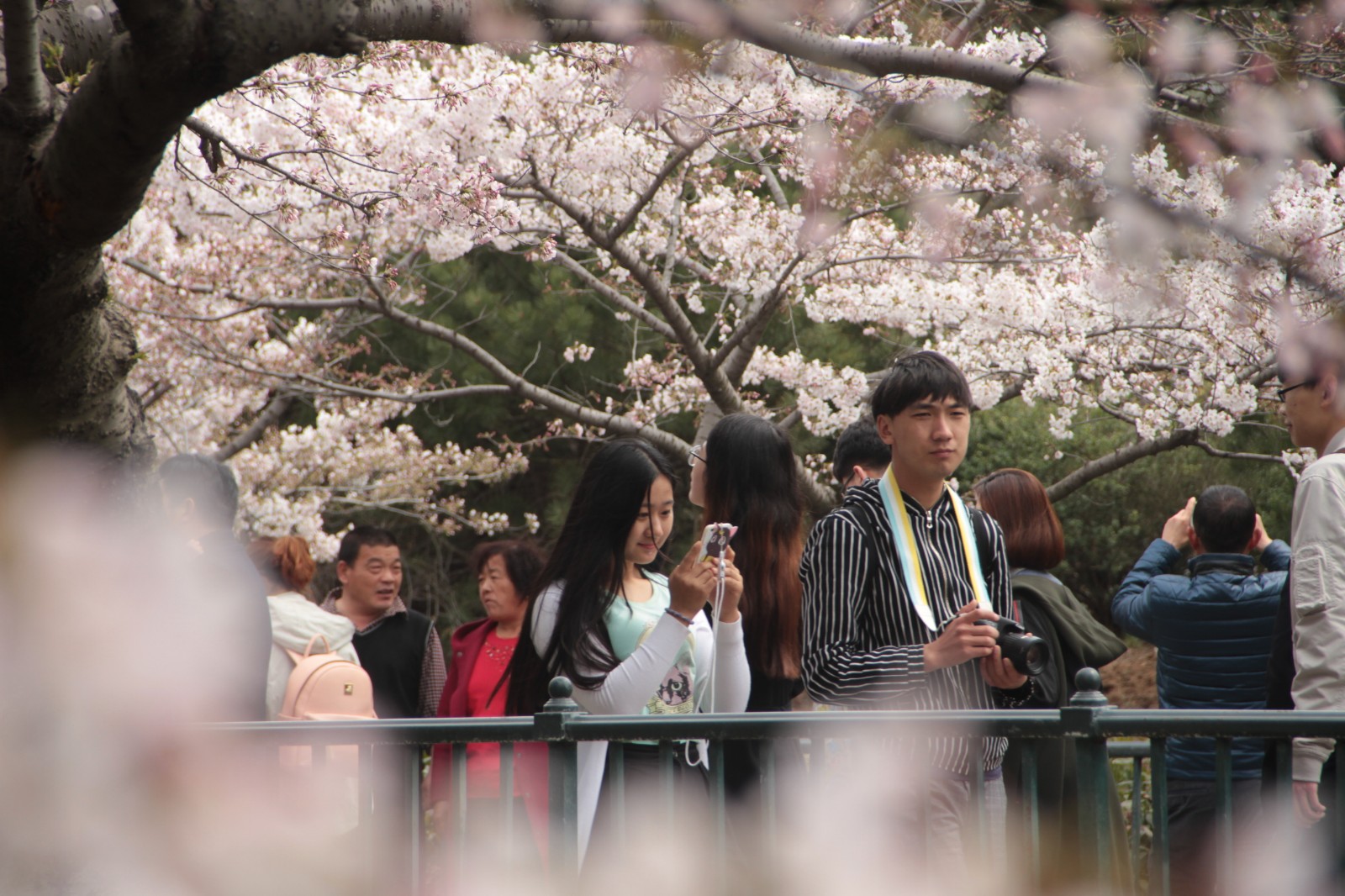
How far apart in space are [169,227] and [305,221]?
236 cm

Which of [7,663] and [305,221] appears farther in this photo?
[305,221]

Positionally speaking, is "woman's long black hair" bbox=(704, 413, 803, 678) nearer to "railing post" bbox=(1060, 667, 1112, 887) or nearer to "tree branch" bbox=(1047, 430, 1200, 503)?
"railing post" bbox=(1060, 667, 1112, 887)

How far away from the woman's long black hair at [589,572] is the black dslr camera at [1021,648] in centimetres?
90

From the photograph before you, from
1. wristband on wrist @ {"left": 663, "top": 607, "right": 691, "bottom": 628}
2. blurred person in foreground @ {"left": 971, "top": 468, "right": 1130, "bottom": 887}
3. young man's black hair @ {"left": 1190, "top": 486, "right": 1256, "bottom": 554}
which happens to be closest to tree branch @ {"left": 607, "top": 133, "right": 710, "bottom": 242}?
young man's black hair @ {"left": 1190, "top": 486, "right": 1256, "bottom": 554}

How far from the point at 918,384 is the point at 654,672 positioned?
959mm

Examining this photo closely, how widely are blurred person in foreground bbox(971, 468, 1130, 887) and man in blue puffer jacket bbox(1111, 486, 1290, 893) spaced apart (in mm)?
617

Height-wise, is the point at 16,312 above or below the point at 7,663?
above

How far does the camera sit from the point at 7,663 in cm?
48

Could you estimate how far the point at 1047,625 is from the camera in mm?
3533

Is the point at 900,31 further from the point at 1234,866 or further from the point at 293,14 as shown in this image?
the point at 1234,866

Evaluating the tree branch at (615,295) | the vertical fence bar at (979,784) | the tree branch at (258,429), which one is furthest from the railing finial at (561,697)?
the tree branch at (258,429)

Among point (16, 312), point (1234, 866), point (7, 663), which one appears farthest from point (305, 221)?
point (7, 663)

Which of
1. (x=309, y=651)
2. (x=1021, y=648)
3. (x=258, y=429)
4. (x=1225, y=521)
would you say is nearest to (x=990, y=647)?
(x=1021, y=648)

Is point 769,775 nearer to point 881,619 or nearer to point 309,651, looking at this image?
point 881,619
